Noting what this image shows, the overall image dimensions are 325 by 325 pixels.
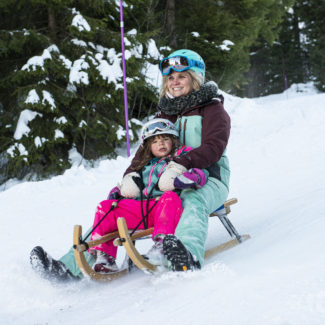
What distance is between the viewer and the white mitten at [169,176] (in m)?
2.34

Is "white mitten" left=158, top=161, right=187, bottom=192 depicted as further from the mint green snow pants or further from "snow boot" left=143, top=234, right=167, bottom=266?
"snow boot" left=143, top=234, right=167, bottom=266

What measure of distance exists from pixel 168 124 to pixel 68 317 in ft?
4.82

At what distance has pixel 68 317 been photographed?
1.81 m

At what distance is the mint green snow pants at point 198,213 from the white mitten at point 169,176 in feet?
0.41

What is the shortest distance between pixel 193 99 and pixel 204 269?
54.0 inches

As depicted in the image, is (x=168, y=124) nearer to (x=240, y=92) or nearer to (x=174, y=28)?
(x=174, y=28)

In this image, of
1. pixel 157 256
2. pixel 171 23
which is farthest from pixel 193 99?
pixel 171 23

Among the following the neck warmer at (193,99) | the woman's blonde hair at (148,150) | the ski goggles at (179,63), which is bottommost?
the woman's blonde hair at (148,150)

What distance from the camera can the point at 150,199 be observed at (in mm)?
2480

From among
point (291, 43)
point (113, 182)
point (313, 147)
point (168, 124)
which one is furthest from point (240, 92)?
point (168, 124)

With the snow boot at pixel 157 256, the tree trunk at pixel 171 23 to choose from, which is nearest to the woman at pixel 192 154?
the snow boot at pixel 157 256

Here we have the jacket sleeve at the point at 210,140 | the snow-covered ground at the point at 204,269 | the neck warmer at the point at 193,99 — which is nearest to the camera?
the snow-covered ground at the point at 204,269

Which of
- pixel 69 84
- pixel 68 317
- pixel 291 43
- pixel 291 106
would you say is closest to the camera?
pixel 68 317

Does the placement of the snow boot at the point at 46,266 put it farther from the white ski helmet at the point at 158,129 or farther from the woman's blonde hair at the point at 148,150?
the white ski helmet at the point at 158,129
